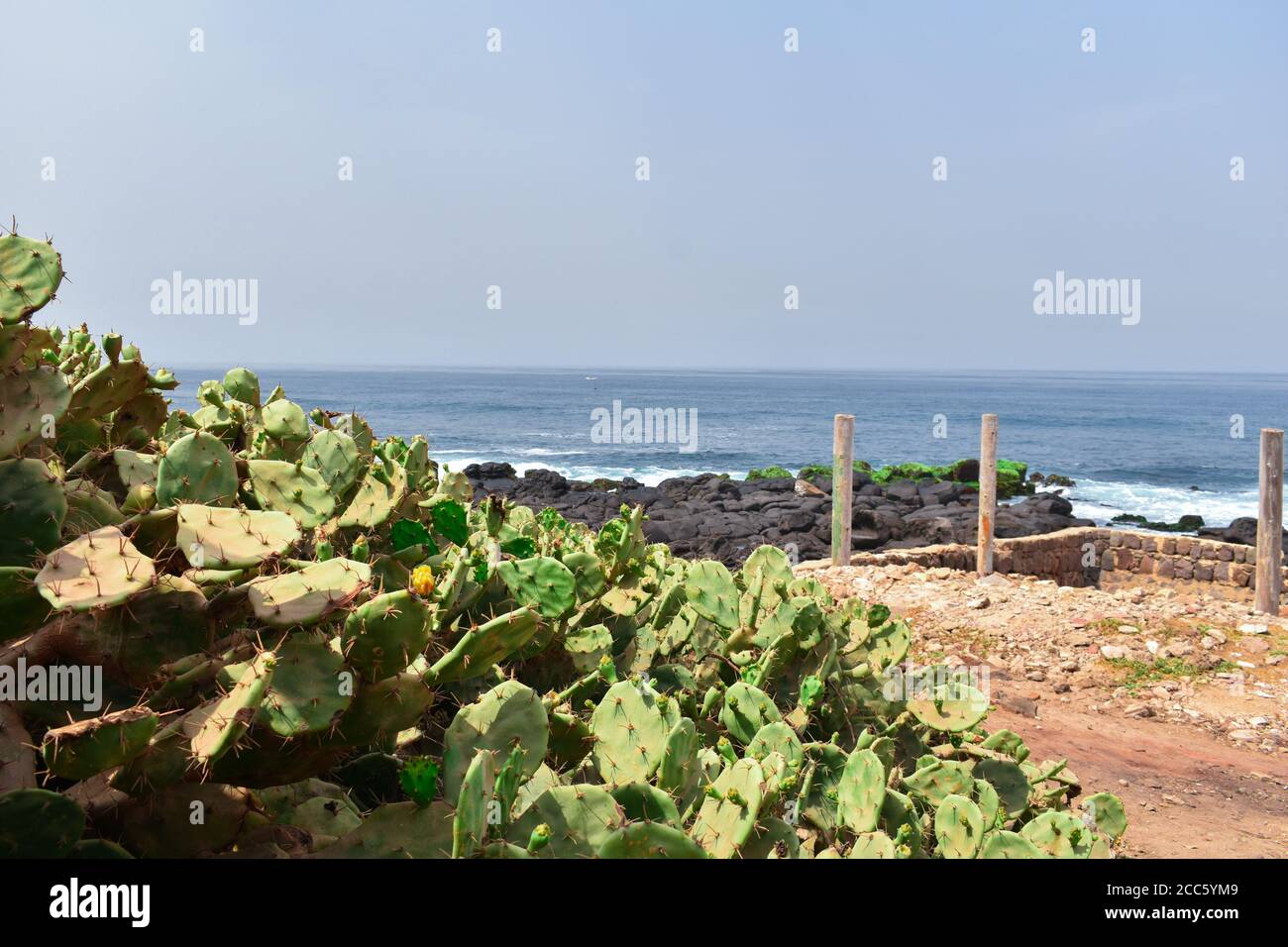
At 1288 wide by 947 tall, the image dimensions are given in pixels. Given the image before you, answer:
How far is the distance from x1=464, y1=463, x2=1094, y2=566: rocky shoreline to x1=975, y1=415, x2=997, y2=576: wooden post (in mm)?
3072

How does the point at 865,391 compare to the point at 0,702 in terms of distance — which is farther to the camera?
the point at 865,391

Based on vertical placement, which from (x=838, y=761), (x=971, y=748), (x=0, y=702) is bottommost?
(x=971, y=748)

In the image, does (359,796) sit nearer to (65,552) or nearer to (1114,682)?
(65,552)

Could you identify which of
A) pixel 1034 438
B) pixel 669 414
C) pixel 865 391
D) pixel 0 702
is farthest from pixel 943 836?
pixel 865 391

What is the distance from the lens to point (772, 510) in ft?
60.1

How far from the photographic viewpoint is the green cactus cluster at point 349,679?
4.69 feet


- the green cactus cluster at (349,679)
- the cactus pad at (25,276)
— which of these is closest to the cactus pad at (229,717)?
the green cactus cluster at (349,679)

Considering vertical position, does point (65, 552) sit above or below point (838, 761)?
above

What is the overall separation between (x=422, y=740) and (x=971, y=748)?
2173mm

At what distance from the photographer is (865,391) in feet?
344

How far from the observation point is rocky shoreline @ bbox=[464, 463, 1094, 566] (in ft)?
51.8

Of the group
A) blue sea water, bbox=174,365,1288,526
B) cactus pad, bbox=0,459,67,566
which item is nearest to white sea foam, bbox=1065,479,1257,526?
blue sea water, bbox=174,365,1288,526

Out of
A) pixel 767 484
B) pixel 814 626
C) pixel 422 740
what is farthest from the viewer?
pixel 767 484

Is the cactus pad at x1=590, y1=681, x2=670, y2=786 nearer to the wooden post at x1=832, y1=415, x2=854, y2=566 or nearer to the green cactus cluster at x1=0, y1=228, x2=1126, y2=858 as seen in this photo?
the green cactus cluster at x1=0, y1=228, x2=1126, y2=858
